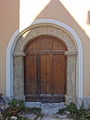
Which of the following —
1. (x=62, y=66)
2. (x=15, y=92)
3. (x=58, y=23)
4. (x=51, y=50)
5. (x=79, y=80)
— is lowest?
(x=15, y=92)

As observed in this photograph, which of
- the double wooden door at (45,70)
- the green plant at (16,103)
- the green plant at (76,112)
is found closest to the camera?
the green plant at (76,112)

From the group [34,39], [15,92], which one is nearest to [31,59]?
[34,39]

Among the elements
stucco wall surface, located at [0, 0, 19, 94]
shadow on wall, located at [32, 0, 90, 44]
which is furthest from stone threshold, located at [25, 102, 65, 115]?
shadow on wall, located at [32, 0, 90, 44]

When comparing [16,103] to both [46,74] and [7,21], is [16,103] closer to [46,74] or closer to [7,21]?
[46,74]

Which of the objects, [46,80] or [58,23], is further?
[46,80]

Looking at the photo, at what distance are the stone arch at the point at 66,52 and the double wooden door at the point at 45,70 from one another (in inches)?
10.8

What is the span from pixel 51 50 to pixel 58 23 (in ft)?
3.04

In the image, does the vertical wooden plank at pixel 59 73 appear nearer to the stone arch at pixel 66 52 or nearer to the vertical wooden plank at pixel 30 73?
the stone arch at pixel 66 52

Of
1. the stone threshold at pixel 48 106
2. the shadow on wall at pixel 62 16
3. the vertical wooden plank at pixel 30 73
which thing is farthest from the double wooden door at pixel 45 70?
the shadow on wall at pixel 62 16

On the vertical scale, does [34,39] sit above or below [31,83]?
above

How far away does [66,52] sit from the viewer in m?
6.07

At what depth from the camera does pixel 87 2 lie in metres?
5.88

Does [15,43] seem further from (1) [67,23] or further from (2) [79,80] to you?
(2) [79,80]

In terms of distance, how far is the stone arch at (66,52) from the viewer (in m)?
6.05
